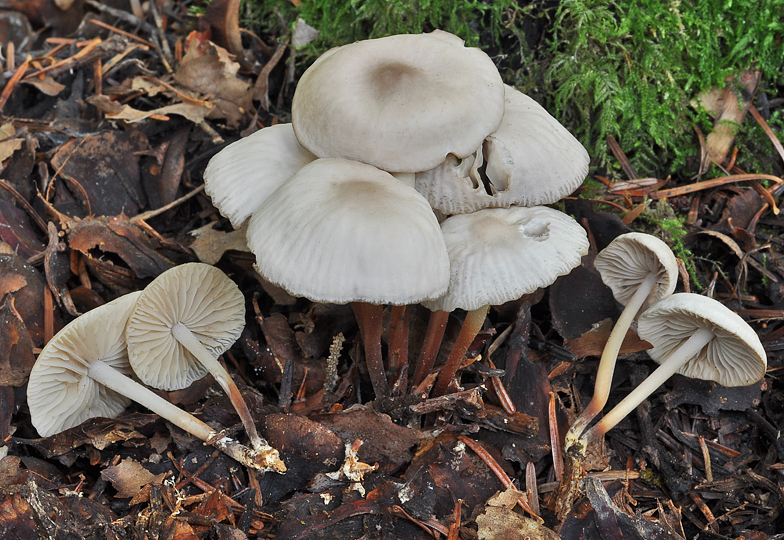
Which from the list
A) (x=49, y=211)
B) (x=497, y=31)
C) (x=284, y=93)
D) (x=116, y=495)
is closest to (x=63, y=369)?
(x=116, y=495)

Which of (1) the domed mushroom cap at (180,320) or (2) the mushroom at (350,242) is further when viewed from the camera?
(1) the domed mushroom cap at (180,320)

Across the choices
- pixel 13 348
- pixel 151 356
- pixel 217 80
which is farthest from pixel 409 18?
pixel 13 348

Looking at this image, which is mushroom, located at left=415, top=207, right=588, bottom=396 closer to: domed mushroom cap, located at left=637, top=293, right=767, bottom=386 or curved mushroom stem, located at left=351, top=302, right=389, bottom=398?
curved mushroom stem, located at left=351, top=302, right=389, bottom=398

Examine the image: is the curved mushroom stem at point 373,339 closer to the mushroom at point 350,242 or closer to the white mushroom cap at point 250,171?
the mushroom at point 350,242

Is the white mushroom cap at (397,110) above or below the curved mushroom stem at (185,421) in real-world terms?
above

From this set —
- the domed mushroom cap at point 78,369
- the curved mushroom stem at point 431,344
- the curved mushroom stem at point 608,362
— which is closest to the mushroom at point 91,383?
the domed mushroom cap at point 78,369

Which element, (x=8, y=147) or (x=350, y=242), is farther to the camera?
(x=8, y=147)

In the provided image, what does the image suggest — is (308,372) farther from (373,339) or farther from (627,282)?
(627,282)

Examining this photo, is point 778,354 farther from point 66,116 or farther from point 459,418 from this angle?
point 66,116
